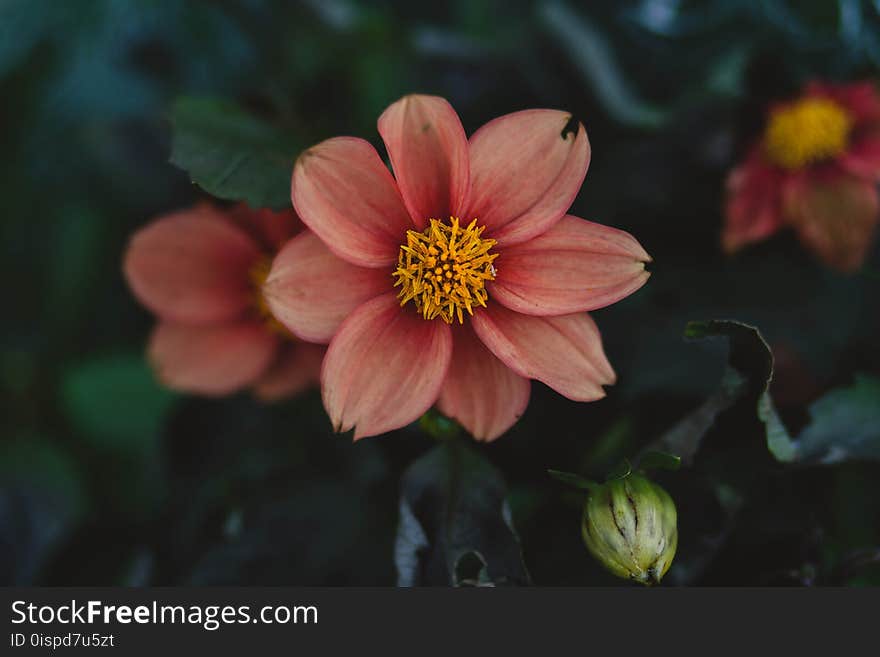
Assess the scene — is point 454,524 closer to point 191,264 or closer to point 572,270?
point 572,270

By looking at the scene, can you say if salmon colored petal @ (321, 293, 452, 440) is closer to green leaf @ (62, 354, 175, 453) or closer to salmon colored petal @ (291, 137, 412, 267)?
salmon colored petal @ (291, 137, 412, 267)

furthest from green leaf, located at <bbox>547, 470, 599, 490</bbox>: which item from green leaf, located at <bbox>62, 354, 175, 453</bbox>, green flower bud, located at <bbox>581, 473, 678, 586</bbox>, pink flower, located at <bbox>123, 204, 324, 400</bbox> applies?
green leaf, located at <bbox>62, 354, 175, 453</bbox>

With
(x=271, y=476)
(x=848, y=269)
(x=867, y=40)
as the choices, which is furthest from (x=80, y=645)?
(x=867, y=40)

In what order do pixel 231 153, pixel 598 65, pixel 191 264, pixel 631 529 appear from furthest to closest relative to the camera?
pixel 598 65 → pixel 191 264 → pixel 231 153 → pixel 631 529

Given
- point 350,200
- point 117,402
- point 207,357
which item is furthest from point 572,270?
point 117,402

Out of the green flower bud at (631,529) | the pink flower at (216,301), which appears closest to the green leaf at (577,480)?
the green flower bud at (631,529)

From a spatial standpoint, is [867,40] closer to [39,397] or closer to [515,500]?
[515,500]
